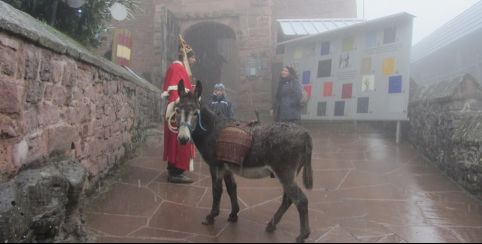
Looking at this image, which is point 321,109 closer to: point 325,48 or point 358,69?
point 358,69

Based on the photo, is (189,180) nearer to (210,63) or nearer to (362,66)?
(362,66)

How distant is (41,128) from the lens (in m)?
3.71

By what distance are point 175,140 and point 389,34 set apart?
6.14 metres

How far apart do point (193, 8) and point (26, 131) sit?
11113 millimetres

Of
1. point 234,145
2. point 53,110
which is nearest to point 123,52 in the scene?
point 53,110

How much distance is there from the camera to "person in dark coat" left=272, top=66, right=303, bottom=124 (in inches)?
293

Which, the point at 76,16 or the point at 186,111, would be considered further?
the point at 76,16

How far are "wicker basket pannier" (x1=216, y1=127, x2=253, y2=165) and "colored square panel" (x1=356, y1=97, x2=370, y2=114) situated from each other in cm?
676

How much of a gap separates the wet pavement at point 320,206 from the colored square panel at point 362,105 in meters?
2.35

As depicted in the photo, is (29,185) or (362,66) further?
(362,66)

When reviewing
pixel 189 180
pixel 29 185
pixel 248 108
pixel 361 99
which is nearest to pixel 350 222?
pixel 189 180

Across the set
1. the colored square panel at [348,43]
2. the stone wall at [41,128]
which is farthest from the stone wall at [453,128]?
the stone wall at [41,128]

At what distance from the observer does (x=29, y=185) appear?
3270 mm

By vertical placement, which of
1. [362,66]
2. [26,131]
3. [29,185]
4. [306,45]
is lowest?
[29,185]
